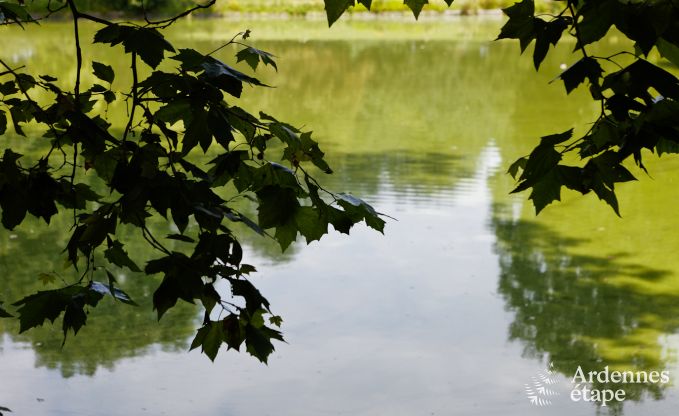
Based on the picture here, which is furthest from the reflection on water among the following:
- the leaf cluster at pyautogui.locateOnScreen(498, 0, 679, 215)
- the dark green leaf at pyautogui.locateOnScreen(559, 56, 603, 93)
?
the dark green leaf at pyautogui.locateOnScreen(559, 56, 603, 93)

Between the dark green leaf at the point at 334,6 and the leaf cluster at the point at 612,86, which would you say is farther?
the dark green leaf at the point at 334,6

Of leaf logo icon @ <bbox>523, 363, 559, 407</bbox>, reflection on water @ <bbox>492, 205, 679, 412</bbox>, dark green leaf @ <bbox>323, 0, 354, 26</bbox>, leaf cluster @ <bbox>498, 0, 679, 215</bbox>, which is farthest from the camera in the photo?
reflection on water @ <bbox>492, 205, 679, 412</bbox>

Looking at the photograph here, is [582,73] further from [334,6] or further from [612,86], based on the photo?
[334,6]

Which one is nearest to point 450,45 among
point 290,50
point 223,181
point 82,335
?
point 290,50

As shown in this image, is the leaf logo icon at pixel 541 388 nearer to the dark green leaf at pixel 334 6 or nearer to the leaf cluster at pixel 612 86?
the leaf cluster at pixel 612 86

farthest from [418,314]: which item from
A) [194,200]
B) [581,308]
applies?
[194,200]

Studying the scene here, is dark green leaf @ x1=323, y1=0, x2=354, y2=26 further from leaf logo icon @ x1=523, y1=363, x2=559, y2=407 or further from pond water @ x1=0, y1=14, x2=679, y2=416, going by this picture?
leaf logo icon @ x1=523, y1=363, x2=559, y2=407

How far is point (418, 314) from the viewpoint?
13.3 feet

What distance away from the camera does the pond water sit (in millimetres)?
3316

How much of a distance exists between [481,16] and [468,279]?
54.3 feet

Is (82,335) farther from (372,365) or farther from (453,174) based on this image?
(453,174)

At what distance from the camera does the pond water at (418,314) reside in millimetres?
3316

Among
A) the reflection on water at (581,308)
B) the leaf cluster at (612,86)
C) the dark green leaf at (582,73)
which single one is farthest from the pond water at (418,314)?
the dark green leaf at (582,73)

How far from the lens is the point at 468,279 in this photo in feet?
14.7
